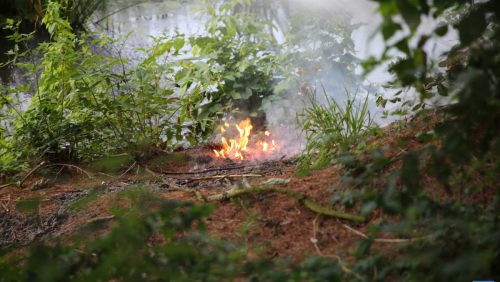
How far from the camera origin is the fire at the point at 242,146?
481cm

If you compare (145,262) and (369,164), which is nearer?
(145,262)

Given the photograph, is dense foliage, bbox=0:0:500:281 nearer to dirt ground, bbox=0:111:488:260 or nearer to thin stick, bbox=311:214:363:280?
thin stick, bbox=311:214:363:280

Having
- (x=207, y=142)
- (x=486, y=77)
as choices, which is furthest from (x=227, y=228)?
(x=207, y=142)

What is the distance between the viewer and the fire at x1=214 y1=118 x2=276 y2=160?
4810 mm

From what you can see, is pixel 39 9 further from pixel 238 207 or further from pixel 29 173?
pixel 238 207

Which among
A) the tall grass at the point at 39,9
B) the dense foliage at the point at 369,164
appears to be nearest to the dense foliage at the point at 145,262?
the dense foliage at the point at 369,164

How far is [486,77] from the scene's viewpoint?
1090mm

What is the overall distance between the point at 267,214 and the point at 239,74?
10.6 feet

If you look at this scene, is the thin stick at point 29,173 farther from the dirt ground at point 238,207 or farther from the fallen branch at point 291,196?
the fallen branch at point 291,196

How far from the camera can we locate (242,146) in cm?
496

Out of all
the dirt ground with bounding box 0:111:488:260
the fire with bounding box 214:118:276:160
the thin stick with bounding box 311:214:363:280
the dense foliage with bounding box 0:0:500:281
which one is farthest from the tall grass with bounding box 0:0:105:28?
the thin stick with bounding box 311:214:363:280

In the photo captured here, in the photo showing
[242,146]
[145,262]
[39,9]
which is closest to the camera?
[145,262]

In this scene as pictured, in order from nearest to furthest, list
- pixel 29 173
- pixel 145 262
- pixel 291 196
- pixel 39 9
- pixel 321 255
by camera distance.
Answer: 1. pixel 145 262
2. pixel 321 255
3. pixel 291 196
4. pixel 29 173
5. pixel 39 9

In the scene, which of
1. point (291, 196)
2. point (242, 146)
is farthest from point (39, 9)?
point (291, 196)
